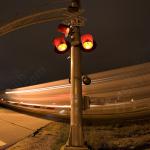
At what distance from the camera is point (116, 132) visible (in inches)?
408

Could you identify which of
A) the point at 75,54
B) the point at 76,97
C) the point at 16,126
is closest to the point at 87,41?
the point at 75,54

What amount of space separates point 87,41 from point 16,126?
5341mm

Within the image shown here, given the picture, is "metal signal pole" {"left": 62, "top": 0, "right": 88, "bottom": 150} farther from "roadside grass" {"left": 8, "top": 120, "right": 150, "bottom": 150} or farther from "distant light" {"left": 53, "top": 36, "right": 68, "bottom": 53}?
"roadside grass" {"left": 8, "top": 120, "right": 150, "bottom": 150}

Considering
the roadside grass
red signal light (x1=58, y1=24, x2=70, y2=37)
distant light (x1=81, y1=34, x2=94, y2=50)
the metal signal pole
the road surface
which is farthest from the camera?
the road surface

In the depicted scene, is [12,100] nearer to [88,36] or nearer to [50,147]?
[50,147]

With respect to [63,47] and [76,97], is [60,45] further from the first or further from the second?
[76,97]

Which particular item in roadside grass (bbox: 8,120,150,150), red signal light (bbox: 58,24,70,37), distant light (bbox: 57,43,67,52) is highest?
red signal light (bbox: 58,24,70,37)

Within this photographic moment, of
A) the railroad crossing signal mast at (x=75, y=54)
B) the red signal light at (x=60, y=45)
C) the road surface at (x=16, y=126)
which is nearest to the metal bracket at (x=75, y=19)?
the railroad crossing signal mast at (x=75, y=54)

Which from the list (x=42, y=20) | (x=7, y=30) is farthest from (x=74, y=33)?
(x=7, y=30)

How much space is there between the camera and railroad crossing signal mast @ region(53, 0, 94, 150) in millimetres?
7797

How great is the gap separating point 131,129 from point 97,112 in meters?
1.43

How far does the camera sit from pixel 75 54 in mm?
8016

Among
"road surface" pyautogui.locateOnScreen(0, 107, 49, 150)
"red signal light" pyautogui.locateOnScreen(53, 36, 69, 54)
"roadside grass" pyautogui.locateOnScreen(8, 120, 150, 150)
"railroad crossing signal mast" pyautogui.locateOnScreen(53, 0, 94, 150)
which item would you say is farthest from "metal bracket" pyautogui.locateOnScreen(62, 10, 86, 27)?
"road surface" pyautogui.locateOnScreen(0, 107, 49, 150)

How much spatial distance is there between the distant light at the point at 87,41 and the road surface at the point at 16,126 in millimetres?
3748
